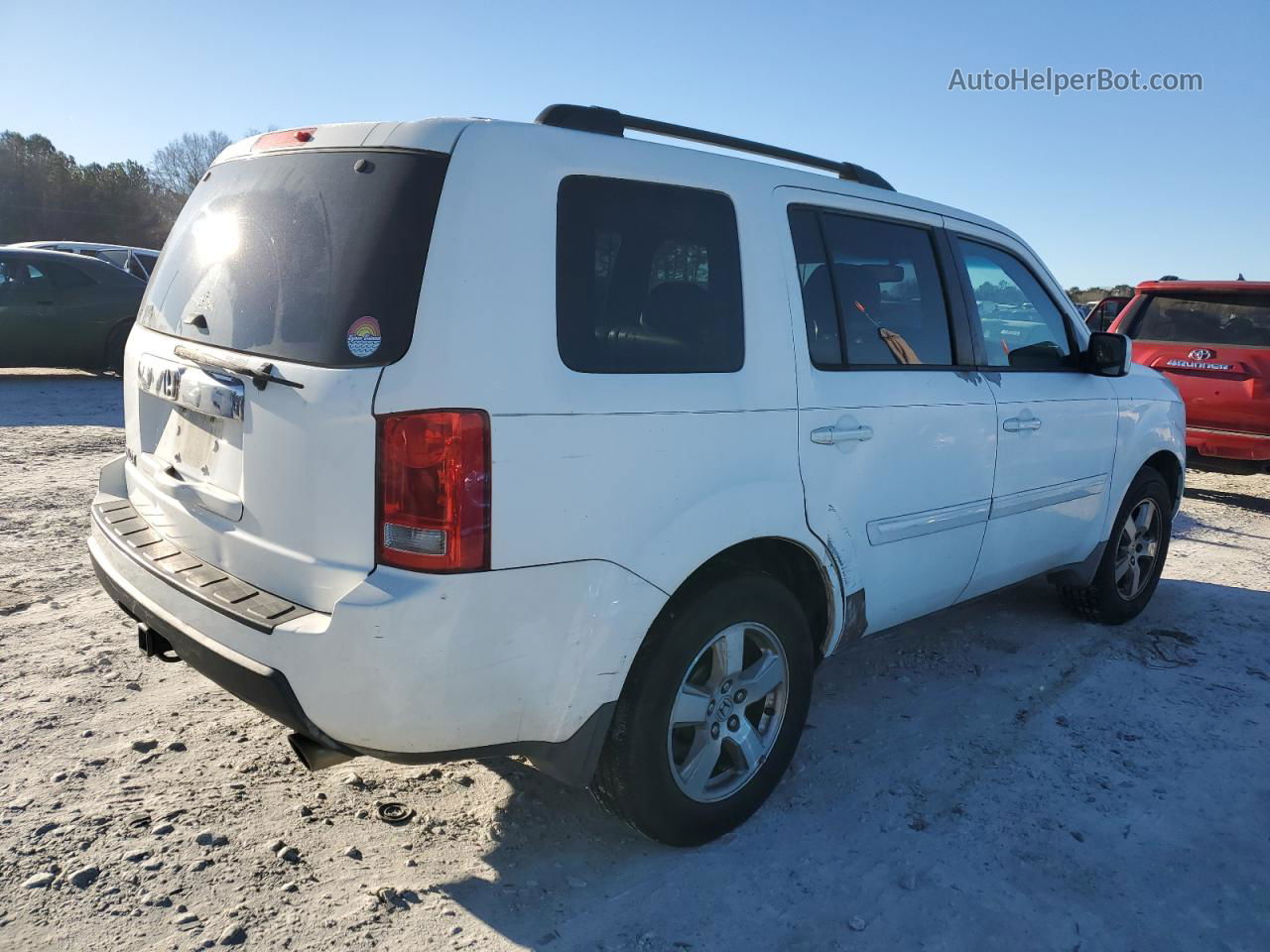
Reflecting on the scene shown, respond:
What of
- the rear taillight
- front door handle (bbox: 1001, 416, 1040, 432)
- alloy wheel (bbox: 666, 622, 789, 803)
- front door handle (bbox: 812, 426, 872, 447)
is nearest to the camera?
the rear taillight

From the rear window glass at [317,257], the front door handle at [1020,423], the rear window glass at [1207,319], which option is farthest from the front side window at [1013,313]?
the rear window glass at [1207,319]

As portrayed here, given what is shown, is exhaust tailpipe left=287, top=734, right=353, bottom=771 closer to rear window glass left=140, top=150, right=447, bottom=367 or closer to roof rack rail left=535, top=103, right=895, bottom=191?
rear window glass left=140, top=150, right=447, bottom=367

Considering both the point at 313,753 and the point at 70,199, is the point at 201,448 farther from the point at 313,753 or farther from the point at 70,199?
the point at 70,199

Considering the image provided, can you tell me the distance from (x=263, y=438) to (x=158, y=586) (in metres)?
0.60

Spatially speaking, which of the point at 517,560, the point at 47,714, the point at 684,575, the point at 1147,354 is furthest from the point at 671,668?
the point at 1147,354

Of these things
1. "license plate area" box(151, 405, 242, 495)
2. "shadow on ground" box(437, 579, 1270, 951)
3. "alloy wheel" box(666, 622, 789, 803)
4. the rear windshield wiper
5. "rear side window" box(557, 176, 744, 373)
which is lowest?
"shadow on ground" box(437, 579, 1270, 951)

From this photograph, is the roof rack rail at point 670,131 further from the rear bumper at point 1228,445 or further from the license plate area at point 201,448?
the rear bumper at point 1228,445

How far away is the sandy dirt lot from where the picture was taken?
2.55m

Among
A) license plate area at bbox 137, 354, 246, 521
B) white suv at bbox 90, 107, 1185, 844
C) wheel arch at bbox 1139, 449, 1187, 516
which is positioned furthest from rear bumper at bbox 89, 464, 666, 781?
wheel arch at bbox 1139, 449, 1187, 516

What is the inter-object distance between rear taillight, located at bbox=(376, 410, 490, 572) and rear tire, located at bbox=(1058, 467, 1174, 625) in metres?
3.82

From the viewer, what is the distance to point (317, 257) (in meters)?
2.41

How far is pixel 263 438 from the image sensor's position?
242 cm

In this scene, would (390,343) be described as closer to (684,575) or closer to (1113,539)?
(684,575)

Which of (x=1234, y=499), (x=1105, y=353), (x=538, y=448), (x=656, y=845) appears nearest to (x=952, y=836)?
(x=656, y=845)
